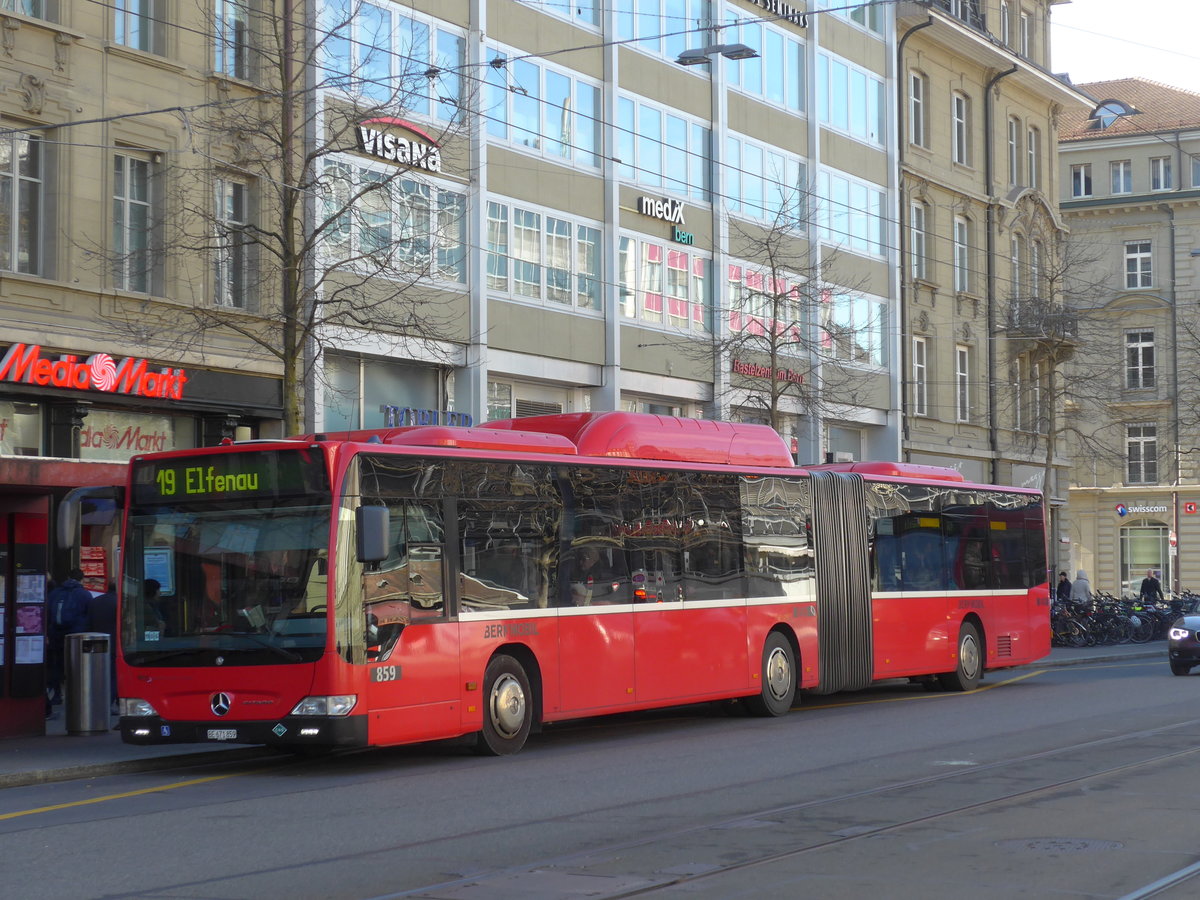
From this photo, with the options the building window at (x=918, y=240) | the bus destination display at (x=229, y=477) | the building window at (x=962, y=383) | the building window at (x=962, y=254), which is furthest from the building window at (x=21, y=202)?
the building window at (x=962, y=254)

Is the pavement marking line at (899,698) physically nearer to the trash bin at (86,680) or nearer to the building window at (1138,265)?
the trash bin at (86,680)

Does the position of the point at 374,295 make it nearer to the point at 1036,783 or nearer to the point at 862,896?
the point at 1036,783

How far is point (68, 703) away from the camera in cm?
1748

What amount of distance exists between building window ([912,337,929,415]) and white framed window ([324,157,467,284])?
18366 millimetres

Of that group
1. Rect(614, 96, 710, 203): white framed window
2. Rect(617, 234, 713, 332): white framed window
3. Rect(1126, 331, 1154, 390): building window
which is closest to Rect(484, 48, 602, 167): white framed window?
Rect(614, 96, 710, 203): white framed window

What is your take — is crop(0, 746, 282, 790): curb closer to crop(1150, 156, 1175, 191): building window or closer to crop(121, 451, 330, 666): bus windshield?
crop(121, 451, 330, 666): bus windshield

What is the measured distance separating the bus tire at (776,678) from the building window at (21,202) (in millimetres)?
10667

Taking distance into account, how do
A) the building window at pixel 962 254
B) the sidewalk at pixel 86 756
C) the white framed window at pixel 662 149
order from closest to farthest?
the sidewalk at pixel 86 756 → the white framed window at pixel 662 149 → the building window at pixel 962 254

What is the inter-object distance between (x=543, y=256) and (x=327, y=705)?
60.1ft

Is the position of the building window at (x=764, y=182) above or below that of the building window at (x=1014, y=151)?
below

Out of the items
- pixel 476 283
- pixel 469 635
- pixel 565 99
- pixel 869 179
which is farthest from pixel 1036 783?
pixel 869 179

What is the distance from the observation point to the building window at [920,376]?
43875 mm

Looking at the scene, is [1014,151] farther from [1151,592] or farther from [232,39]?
[232,39]

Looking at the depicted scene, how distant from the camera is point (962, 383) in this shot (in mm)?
46625
